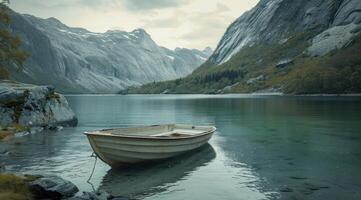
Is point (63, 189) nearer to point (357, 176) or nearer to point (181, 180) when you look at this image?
point (181, 180)

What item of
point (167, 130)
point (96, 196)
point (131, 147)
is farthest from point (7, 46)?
point (167, 130)

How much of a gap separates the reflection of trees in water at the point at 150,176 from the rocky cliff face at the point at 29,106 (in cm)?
3155

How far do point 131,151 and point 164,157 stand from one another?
422cm

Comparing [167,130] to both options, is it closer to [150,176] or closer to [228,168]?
[228,168]

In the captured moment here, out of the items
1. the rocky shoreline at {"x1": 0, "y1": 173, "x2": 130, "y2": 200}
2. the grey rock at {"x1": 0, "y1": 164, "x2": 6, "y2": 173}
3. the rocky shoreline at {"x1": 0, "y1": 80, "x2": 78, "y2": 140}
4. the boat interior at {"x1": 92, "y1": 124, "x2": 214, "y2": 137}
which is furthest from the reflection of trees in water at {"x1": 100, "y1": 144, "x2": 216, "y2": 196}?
the rocky shoreline at {"x1": 0, "y1": 80, "x2": 78, "y2": 140}

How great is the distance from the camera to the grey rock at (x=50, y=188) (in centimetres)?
2155

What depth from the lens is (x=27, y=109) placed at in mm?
58156

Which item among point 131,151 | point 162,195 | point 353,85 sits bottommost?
point 162,195

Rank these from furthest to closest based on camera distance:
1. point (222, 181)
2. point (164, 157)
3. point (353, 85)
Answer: point (353, 85) → point (164, 157) → point (222, 181)

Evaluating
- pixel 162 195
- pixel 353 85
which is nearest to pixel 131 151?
pixel 162 195

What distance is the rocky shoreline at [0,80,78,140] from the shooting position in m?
56.0

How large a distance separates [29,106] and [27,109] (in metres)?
0.54

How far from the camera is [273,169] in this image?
31.4 m

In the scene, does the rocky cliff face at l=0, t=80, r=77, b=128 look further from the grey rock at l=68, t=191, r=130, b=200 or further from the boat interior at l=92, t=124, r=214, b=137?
the grey rock at l=68, t=191, r=130, b=200
